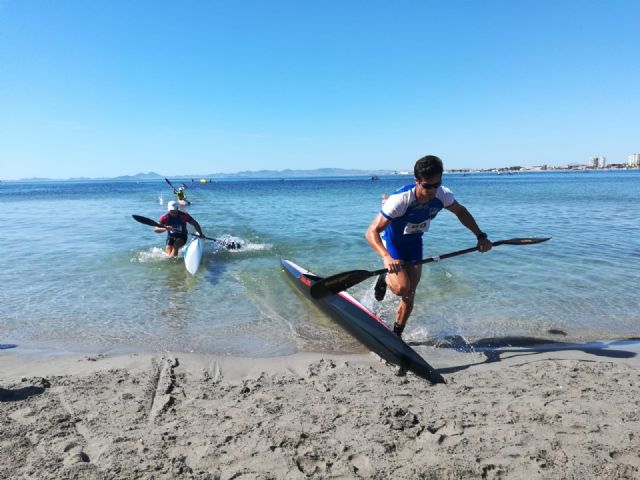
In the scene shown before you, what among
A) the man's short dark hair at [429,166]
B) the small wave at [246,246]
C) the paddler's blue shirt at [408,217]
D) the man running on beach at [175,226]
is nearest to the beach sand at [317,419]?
the paddler's blue shirt at [408,217]

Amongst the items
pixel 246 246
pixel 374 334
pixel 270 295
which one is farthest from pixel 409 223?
pixel 246 246

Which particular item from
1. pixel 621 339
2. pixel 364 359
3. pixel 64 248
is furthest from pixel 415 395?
pixel 64 248

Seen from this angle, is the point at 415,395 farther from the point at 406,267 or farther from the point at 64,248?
the point at 64,248

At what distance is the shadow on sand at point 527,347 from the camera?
190 inches

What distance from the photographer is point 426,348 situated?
203 inches

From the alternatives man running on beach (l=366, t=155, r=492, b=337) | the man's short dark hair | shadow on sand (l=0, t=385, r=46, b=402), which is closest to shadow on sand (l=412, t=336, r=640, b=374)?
man running on beach (l=366, t=155, r=492, b=337)

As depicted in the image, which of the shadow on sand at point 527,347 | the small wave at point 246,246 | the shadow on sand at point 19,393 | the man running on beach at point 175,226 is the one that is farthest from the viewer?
the small wave at point 246,246

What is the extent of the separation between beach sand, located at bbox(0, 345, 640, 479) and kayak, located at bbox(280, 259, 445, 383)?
137mm

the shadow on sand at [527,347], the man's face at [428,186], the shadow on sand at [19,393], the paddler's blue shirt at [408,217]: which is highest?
the man's face at [428,186]

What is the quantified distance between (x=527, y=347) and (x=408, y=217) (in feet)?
8.02

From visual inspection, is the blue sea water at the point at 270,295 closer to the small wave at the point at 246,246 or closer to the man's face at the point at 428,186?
the small wave at the point at 246,246

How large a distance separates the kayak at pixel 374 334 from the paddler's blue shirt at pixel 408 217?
0.96m

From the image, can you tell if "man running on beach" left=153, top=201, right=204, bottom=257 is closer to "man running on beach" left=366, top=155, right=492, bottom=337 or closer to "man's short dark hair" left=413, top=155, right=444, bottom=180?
"man running on beach" left=366, top=155, right=492, bottom=337

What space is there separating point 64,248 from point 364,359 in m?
11.6
